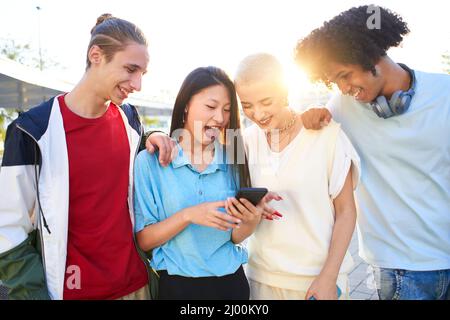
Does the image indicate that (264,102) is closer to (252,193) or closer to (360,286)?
(252,193)

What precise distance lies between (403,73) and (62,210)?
182cm

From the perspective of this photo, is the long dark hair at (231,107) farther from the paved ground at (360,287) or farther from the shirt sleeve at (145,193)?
the paved ground at (360,287)

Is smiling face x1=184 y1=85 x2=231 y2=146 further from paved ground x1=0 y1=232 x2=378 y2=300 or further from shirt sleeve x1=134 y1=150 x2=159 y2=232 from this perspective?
paved ground x1=0 y1=232 x2=378 y2=300

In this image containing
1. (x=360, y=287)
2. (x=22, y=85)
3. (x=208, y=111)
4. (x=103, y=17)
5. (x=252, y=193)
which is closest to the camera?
(x=252, y=193)

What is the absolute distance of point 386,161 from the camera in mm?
1971

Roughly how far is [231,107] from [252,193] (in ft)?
1.85

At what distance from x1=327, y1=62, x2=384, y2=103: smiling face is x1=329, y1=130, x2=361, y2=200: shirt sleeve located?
1.12ft

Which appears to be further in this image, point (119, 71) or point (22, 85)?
point (22, 85)

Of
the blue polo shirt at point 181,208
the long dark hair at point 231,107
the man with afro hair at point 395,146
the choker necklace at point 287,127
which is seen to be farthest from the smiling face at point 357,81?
the blue polo shirt at point 181,208

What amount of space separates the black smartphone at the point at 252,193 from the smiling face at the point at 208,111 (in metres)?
0.45

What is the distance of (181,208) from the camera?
178 centimetres

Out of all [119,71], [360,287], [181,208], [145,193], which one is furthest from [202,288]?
Answer: [360,287]

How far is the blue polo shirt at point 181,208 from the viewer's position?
176 cm
